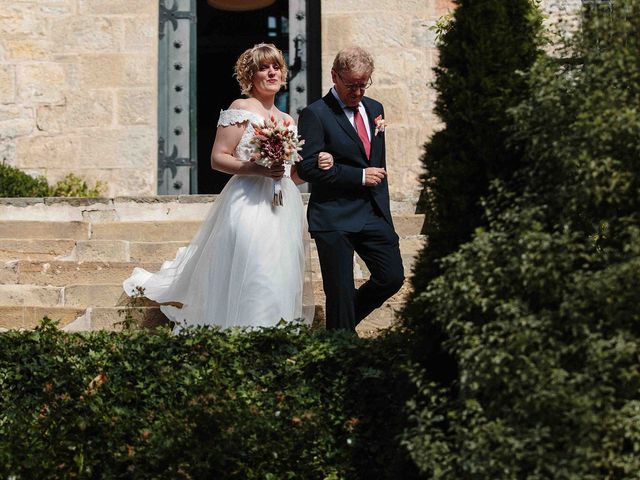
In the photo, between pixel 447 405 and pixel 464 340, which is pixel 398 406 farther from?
pixel 464 340

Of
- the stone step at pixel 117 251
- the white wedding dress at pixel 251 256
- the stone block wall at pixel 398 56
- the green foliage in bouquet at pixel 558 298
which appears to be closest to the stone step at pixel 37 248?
the stone step at pixel 117 251

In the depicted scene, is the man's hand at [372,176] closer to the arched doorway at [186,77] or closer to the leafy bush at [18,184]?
the leafy bush at [18,184]

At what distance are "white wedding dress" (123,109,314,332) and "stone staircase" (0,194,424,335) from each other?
1.89ft

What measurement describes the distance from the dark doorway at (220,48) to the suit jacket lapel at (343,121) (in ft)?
19.5

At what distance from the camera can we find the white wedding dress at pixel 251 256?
649cm

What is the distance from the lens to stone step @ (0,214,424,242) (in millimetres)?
9023

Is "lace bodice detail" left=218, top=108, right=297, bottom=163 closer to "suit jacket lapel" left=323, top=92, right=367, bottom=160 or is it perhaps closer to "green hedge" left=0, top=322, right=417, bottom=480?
"suit jacket lapel" left=323, top=92, right=367, bottom=160

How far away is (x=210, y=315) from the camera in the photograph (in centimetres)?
682

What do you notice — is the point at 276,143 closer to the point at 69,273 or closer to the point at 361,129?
the point at 361,129

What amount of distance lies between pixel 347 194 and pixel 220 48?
8308 mm

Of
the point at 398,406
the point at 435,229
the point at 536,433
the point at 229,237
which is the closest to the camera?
the point at 536,433

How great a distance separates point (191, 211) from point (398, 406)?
5.09 m

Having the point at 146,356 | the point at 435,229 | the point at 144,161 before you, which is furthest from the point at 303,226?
the point at 144,161

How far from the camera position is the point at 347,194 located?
6391 millimetres
